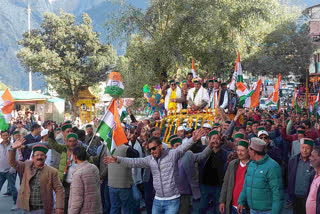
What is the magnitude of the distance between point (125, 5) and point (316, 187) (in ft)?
59.0

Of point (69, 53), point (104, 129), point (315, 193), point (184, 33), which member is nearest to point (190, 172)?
point (104, 129)

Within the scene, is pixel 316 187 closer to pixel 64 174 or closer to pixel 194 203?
pixel 64 174

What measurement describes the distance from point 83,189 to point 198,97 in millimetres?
7103

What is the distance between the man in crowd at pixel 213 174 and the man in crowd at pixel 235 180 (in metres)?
1.23

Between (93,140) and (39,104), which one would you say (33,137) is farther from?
(39,104)

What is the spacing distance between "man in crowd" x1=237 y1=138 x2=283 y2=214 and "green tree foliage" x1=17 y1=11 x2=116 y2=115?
113 feet

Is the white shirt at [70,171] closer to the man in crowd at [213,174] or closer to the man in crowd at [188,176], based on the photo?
the man in crowd at [188,176]

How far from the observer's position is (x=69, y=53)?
128 ft

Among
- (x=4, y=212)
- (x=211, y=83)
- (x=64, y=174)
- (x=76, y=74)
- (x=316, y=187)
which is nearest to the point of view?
(x=316, y=187)

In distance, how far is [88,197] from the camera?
602 cm

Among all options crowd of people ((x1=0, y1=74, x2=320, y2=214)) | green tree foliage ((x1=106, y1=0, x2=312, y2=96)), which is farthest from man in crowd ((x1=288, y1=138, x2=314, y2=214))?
green tree foliage ((x1=106, y1=0, x2=312, y2=96))

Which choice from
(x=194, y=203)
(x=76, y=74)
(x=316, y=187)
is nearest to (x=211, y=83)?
(x=194, y=203)

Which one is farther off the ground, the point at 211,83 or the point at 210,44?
the point at 210,44

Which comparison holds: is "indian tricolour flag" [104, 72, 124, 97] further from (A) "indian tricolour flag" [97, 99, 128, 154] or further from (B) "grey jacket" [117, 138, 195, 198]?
(B) "grey jacket" [117, 138, 195, 198]
